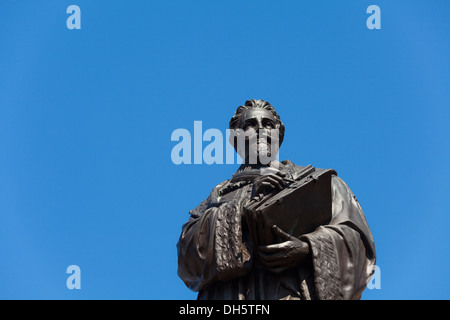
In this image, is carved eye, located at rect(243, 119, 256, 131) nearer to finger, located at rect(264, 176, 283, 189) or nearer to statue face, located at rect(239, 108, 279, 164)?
statue face, located at rect(239, 108, 279, 164)

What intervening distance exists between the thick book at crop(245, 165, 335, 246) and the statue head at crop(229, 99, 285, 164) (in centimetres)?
146

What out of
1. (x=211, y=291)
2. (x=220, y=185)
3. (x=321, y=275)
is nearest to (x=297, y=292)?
(x=321, y=275)

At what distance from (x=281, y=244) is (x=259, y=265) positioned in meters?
0.46

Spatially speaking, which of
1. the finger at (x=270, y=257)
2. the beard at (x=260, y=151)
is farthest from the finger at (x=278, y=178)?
the beard at (x=260, y=151)

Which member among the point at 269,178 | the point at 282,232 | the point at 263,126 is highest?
the point at 263,126

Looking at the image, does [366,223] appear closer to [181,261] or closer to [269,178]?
[269,178]

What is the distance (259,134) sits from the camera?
13.6 metres

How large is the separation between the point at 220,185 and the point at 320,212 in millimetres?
1858

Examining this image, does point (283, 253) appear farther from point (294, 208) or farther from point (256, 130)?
point (256, 130)

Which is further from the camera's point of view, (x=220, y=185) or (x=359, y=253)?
(x=220, y=185)

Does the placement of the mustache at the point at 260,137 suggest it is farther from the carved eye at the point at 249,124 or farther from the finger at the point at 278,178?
the finger at the point at 278,178

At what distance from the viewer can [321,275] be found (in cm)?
1114

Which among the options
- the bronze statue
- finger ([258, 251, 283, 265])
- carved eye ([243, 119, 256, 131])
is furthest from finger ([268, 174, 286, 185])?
carved eye ([243, 119, 256, 131])

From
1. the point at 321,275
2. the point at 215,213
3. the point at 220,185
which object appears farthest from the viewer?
the point at 220,185
